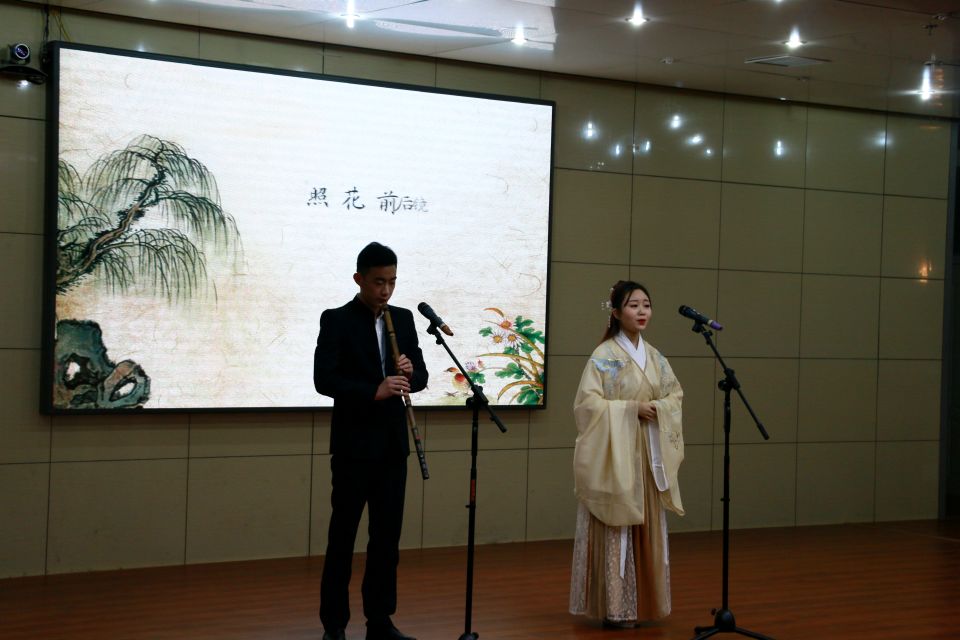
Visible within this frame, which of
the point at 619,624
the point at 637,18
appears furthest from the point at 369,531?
the point at 637,18

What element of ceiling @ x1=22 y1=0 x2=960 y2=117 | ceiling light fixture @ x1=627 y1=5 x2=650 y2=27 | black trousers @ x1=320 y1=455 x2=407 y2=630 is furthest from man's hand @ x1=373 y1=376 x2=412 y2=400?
ceiling light fixture @ x1=627 y1=5 x2=650 y2=27

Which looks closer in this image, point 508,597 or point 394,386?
point 394,386

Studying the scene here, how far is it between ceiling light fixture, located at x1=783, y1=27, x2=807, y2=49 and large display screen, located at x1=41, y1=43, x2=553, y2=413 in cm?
153

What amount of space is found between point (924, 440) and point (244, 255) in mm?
5239

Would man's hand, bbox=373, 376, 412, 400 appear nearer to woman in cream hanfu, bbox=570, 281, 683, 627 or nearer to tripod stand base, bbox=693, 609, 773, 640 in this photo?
woman in cream hanfu, bbox=570, 281, 683, 627

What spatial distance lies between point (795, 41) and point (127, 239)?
3.76 m

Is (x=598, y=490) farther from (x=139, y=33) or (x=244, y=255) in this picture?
(x=139, y=33)

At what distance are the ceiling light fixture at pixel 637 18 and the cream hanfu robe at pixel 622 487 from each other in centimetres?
173

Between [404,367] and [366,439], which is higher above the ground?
[404,367]

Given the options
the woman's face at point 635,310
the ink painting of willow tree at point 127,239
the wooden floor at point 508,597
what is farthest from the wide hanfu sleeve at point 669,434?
the ink painting of willow tree at point 127,239

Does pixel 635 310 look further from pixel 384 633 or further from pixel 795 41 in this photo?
pixel 795 41

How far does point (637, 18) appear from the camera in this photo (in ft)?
19.2

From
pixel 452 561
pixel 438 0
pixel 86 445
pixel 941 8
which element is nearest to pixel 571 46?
pixel 438 0

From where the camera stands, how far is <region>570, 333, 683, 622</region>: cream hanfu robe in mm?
5012
